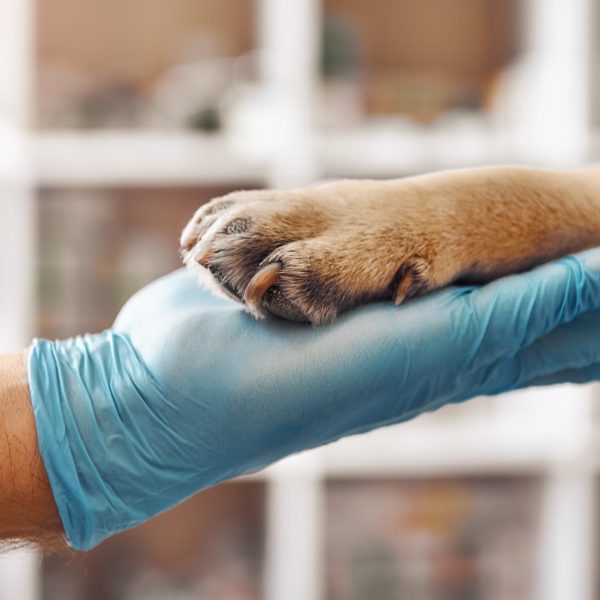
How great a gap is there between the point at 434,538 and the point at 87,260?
1157mm

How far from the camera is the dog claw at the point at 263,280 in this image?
649 millimetres

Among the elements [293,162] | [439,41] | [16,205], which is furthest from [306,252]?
[439,41]

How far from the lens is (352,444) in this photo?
6.57 ft

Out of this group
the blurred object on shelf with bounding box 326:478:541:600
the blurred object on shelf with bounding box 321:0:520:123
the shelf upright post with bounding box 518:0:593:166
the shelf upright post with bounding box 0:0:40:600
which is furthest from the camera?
the blurred object on shelf with bounding box 321:0:520:123

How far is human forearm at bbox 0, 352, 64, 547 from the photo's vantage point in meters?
0.70

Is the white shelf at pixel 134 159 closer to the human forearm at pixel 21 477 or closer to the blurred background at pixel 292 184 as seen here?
the blurred background at pixel 292 184

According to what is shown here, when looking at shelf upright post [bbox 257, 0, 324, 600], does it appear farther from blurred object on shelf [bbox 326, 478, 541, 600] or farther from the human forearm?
the human forearm

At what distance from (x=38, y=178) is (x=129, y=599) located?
42.3 inches

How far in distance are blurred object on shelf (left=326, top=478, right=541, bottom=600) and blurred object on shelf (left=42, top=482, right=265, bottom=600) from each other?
8.8 inches

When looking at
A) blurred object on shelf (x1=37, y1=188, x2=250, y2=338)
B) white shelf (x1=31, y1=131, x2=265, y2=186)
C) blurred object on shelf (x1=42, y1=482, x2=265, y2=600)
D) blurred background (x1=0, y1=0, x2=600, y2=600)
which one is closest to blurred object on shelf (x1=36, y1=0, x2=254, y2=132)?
blurred background (x1=0, y1=0, x2=600, y2=600)

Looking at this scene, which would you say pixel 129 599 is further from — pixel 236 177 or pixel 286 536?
pixel 236 177

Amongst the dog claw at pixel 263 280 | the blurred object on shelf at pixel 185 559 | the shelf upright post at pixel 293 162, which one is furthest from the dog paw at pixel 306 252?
the blurred object on shelf at pixel 185 559

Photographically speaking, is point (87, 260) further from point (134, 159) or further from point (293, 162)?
point (293, 162)

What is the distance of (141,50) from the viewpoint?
2297mm
